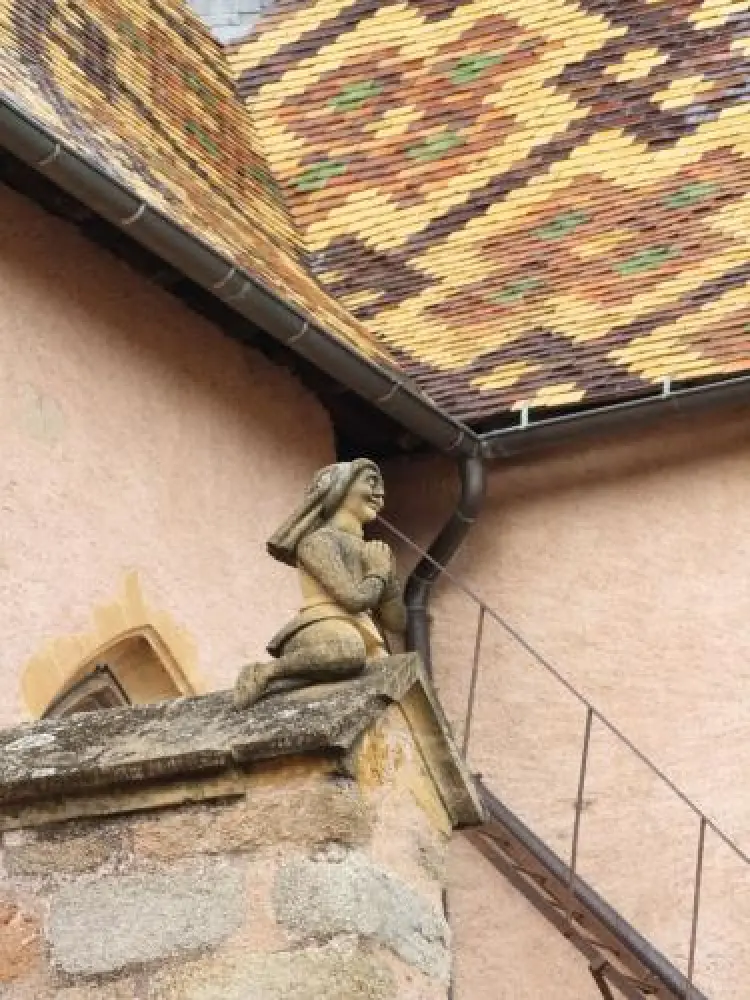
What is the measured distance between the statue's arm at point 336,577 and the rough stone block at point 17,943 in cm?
89

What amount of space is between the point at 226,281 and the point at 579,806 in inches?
79.4

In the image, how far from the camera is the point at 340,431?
9719mm

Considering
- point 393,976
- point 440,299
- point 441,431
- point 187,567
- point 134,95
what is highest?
point 134,95

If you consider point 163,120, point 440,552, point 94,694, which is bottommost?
point 94,694

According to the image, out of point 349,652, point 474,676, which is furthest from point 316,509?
point 474,676

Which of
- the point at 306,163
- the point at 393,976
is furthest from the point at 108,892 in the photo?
the point at 306,163

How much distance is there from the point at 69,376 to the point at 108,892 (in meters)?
3.81

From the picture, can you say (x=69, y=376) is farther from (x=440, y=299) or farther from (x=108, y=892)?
(x=108, y=892)

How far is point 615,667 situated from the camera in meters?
9.20

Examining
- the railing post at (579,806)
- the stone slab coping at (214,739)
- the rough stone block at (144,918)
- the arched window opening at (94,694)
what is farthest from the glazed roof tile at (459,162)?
the rough stone block at (144,918)

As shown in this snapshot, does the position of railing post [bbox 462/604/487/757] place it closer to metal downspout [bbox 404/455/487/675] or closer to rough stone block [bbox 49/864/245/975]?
metal downspout [bbox 404/455/487/675]

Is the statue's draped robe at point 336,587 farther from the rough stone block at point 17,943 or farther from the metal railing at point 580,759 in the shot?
the metal railing at point 580,759

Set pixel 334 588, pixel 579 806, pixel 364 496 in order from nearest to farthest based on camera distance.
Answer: pixel 334 588
pixel 364 496
pixel 579 806

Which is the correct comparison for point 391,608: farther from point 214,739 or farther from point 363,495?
point 214,739
